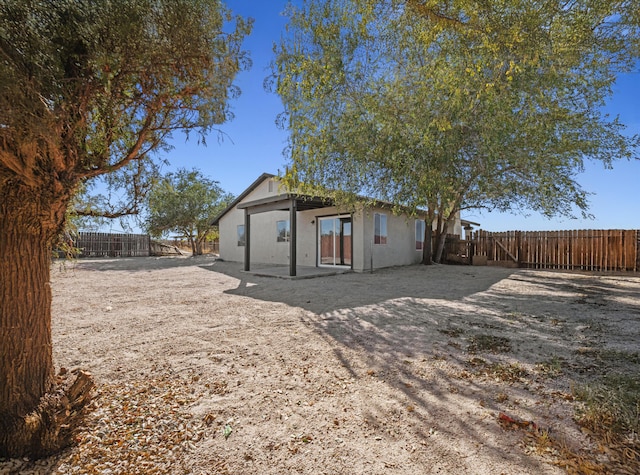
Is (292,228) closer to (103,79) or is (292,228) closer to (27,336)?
(27,336)

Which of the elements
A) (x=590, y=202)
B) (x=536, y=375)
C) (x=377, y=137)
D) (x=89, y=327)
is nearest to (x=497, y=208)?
(x=590, y=202)

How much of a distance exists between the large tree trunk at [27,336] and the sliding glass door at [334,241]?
11.0m

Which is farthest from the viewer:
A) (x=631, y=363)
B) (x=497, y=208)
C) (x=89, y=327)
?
(x=497, y=208)

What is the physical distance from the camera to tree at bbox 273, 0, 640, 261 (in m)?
4.16

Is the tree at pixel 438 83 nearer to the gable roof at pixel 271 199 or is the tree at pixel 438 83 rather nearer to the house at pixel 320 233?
the gable roof at pixel 271 199

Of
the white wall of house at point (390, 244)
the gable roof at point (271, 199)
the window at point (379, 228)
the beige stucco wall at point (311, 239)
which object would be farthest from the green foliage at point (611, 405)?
the window at point (379, 228)

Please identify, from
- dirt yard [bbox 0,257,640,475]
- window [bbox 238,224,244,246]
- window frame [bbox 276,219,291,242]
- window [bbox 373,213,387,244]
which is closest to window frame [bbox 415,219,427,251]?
window [bbox 373,213,387,244]

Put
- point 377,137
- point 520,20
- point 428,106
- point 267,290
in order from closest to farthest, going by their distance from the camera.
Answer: point 520,20 < point 428,106 < point 377,137 < point 267,290

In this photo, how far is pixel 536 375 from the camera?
2.95 m

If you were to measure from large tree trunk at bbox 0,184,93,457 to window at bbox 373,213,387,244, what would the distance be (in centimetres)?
1129

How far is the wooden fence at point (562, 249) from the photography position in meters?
11.4

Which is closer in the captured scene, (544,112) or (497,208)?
(544,112)

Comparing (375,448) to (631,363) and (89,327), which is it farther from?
(89,327)

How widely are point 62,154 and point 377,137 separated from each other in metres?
5.93
